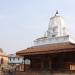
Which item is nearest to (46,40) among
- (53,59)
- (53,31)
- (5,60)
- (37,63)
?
(53,31)

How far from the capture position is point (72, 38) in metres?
28.8

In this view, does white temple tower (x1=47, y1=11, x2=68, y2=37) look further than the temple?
Yes

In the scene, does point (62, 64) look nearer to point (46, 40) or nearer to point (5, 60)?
point (46, 40)

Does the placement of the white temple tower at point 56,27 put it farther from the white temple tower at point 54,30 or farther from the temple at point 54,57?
the temple at point 54,57

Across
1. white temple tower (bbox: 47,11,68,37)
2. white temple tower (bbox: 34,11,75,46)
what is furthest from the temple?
white temple tower (bbox: 47,11,68,37)

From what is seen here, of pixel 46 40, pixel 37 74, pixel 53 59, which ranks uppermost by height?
pixel 46 40

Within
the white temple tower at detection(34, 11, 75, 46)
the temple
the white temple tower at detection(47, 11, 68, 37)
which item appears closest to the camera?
the temple

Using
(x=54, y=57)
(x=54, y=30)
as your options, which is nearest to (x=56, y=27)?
(x=54, y=30)

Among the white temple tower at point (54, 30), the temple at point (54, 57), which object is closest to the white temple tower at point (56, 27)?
the white temple tower at point (54, 30)

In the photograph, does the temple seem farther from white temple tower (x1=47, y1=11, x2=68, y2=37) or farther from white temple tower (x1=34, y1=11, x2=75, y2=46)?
white temple tower (x1=47, y1=11, x2=68, y2=37)

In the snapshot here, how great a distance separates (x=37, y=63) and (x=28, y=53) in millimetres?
2336

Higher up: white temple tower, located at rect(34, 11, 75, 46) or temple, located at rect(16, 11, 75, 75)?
white temple tower, located at rect(34, 11, 75, 46)

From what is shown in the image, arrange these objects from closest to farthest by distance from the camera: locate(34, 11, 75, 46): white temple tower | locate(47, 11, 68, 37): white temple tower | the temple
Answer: the temple, locate(34, 11, 75, 46): white temple tower, locate(47, 11, 68, 37): white temple tower

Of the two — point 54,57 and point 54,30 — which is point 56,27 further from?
point 54,57
